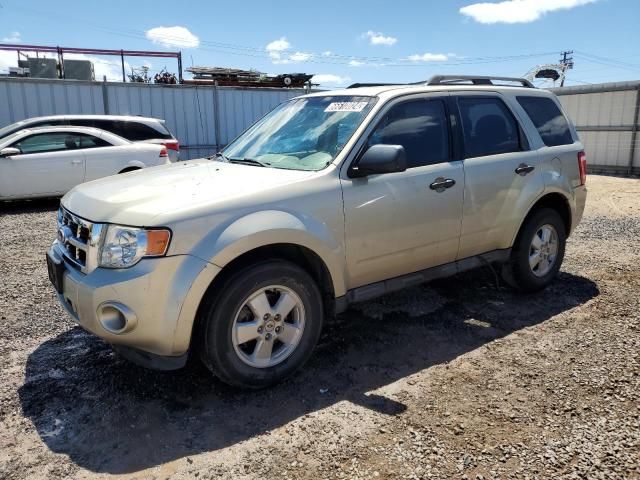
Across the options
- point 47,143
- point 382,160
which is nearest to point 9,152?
point 47,143

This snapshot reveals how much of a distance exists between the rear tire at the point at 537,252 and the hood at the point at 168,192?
2335 mm

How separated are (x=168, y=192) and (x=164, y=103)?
1330 cm

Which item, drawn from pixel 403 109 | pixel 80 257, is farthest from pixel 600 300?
pixel 80 257

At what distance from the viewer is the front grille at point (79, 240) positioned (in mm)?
2945

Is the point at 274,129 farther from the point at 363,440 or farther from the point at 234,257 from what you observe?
the point at 363,440

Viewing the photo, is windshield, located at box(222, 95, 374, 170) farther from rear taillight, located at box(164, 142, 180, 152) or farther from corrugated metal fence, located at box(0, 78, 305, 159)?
corrugated metal fence, located at box(0, 78, 305, 159)

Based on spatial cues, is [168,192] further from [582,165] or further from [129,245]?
[582,165]

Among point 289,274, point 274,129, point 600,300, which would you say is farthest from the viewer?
point 600,300

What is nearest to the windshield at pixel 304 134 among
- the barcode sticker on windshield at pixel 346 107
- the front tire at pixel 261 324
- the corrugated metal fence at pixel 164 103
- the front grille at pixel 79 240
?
the barcode sticker on windshield at pixel 346 107

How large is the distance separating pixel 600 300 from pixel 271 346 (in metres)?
3.28

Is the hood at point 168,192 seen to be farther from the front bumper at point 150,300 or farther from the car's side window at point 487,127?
the car's side window at point 487,127

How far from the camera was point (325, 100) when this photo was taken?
4.14 m

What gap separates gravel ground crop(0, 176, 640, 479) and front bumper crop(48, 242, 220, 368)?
462 millimetres

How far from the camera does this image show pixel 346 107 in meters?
3.89
